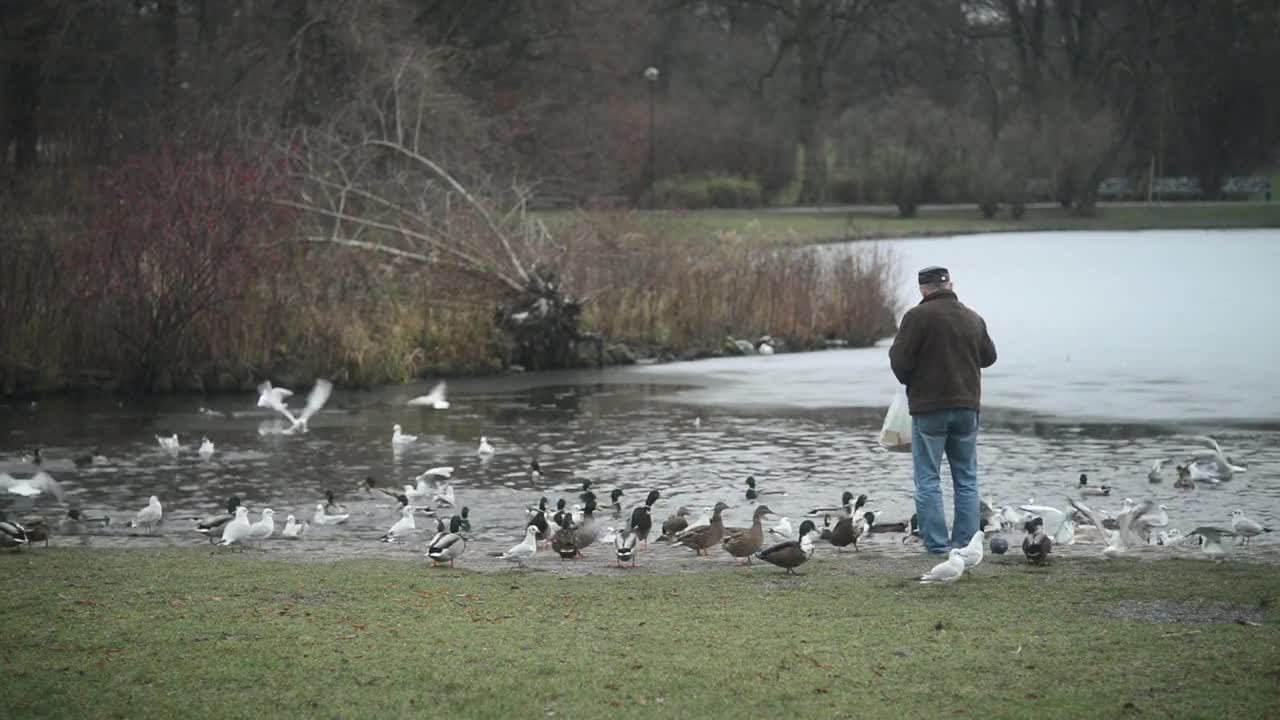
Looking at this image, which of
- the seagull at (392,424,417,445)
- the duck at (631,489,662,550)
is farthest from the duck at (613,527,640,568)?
the seagull at (392,424,417,445)

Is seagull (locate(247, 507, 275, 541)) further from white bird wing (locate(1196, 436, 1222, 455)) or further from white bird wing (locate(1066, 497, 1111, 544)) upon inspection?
white bird wing (locate(1196, 436, 1222, 455))

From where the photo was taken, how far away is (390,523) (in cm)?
1483

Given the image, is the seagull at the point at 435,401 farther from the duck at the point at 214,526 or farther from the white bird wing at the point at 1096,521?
the white bird wing at the point at 1096,521

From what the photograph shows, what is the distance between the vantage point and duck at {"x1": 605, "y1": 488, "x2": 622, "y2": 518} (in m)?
14.8

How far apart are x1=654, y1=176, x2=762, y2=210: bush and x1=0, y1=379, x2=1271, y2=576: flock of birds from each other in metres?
48.4

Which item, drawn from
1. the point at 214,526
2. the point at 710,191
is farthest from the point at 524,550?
the point at 710,191

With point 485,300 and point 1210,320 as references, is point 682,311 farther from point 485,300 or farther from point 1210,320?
point 1210,320

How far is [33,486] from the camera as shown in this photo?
1584 centimetres

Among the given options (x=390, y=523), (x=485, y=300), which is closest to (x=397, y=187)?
(x=485, y=300)

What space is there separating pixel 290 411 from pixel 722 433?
279 inches

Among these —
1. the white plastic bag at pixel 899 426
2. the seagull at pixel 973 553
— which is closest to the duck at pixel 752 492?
the white plastic bag at pixel 899 426

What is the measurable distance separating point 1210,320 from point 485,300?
17689 millimetres

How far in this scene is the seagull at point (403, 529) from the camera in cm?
1352

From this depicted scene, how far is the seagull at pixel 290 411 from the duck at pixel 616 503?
24.8 feet
